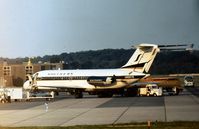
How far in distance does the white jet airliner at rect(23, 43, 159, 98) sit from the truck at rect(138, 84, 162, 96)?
188 inches

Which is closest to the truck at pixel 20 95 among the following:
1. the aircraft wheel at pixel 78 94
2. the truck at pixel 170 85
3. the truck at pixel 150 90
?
the aircraft wheel at pixel 78 94

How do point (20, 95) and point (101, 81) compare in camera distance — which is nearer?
point (101, 81)

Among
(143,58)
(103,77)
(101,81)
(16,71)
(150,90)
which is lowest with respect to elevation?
(150,90)

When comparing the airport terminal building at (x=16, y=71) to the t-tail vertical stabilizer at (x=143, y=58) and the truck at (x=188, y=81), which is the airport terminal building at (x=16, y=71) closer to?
the truck at (x=188, y=81)

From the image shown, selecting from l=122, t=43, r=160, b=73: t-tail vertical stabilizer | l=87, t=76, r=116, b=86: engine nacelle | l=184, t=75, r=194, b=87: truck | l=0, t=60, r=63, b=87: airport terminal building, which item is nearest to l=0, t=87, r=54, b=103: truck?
l=87, t=76, r=116, b=86: engine nacelle

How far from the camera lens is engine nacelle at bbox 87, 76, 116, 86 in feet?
303

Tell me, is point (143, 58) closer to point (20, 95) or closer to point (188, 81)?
point (20, 95)

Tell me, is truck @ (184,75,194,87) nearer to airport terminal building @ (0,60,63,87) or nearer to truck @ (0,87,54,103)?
airport terminal building @ (0,60,63,87)

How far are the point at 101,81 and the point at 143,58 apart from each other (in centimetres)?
947

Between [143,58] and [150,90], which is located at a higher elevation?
[143,58]

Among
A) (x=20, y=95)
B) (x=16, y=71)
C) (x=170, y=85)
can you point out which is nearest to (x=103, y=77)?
(x=20, y=95)

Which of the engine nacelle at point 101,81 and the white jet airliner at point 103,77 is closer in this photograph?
the engine nacelle at point 101,81

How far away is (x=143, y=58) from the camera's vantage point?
316 ft

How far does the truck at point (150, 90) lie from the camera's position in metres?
97.9
